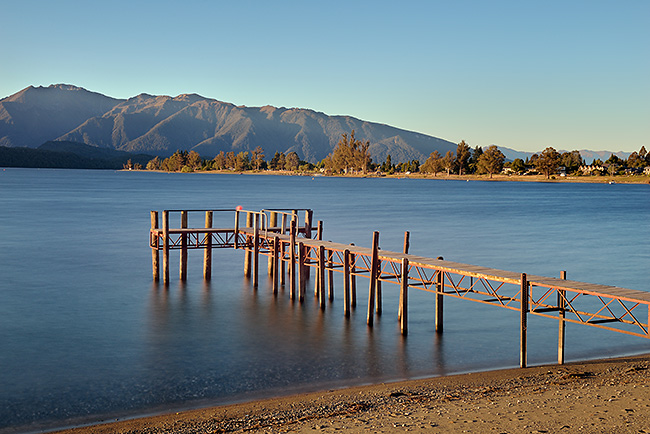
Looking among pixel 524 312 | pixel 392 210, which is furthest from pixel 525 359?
pixel 392 210

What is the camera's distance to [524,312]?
61.3 feet

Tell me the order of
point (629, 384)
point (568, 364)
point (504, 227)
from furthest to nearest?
1. point (504, 227)
2. point (568, 364)
3. point (629, 384)

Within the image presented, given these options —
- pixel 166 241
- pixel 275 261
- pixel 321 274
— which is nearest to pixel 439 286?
pixel 321 274

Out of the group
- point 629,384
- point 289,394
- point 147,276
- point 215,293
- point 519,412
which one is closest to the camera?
point 519,412

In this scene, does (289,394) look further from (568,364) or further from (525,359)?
(568,364)

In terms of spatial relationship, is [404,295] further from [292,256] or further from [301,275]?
[292,256]

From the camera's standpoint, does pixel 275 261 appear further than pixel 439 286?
Yes

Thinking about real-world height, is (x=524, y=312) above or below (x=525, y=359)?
above

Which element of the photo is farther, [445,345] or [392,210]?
[392,210]

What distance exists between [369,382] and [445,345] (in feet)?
15.6

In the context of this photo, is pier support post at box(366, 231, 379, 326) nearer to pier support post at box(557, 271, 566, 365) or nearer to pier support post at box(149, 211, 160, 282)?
pier support post at box(557, 271, 566, 365)

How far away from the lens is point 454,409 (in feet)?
44.4

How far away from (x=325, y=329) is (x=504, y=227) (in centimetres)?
5181

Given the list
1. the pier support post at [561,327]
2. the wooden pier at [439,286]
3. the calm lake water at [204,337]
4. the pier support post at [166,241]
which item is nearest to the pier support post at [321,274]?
the wooden pier at [439,286]
